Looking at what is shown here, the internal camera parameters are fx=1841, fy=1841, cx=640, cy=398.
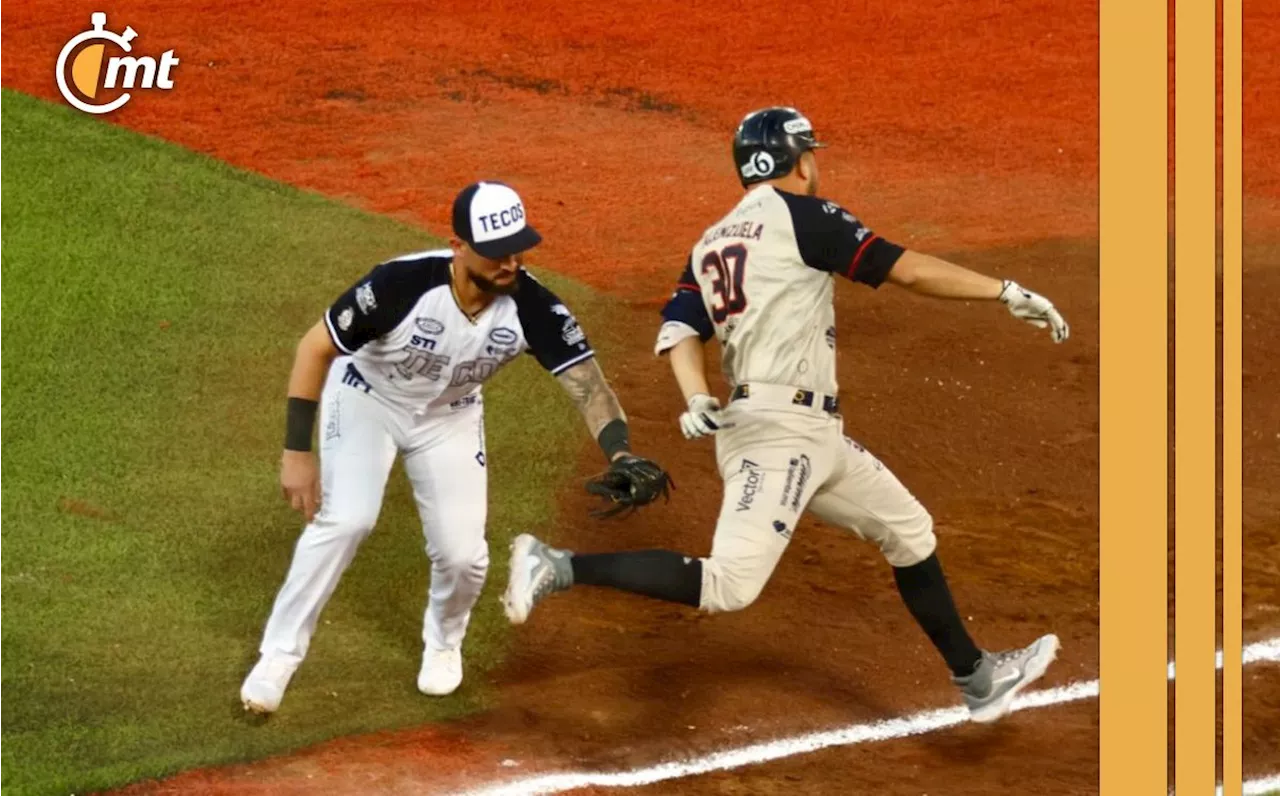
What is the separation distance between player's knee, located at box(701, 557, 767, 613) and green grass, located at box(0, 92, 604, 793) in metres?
1.25

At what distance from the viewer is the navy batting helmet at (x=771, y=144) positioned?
Result: 20.7 feet

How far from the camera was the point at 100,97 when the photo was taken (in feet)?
39.9

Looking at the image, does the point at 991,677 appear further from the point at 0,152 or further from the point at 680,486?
the point at 0,152

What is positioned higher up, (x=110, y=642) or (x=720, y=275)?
(x=720, y=275)

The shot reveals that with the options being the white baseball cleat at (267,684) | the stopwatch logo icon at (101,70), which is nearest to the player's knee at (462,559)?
the white baseball cleat at (267,684)

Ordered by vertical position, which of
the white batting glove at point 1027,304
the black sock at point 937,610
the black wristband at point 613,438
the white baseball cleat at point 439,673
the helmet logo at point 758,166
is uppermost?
the helmet logo at point 758,166

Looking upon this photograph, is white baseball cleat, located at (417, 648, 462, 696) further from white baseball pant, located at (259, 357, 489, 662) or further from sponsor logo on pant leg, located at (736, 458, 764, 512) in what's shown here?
sponsor logo on pant leg, located at (736, 458, 764, 512)

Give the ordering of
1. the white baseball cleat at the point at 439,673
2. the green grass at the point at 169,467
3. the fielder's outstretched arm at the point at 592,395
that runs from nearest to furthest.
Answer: the fielder's outstretched arm at the point at 592,395
the green grass at the point at 169,467
the white baseball cleat at the point at 439,673

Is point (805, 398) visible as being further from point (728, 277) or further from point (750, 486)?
point (728, 277)

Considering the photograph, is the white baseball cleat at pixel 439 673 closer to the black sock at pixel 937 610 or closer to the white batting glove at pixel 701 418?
the white batting glove at pixel 701 418

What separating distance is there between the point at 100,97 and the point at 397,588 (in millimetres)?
5840

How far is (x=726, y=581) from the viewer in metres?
6.09

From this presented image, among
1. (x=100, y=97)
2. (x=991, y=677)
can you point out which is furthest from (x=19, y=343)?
(x=991, y=677)

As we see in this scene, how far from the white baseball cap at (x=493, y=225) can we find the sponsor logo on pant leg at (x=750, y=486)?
106 centimetres
